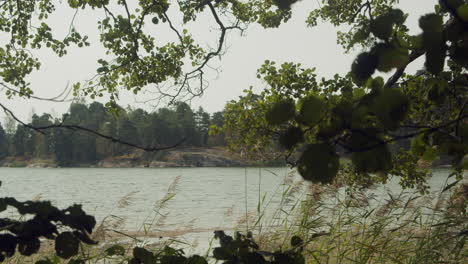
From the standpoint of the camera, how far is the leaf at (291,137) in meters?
0.85

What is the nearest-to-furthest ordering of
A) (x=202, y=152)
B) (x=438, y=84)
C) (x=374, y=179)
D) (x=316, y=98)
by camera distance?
(x=316, y=98) → (x=438, y=84) → (x=374, y=179) → (x=202, y=152)

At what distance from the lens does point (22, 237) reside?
125cm

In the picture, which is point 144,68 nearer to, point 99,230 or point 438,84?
point 99,230

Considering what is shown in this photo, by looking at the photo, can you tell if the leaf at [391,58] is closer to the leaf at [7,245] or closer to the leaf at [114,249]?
the leaf at [7,245]

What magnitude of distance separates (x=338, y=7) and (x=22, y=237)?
6.55 metres

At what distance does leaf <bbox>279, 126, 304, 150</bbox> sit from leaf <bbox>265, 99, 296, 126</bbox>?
3 centimetres

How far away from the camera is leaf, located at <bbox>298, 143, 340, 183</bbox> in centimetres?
78

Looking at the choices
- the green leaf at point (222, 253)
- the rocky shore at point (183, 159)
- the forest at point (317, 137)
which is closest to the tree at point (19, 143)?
the rocky shore at point (183, 159)

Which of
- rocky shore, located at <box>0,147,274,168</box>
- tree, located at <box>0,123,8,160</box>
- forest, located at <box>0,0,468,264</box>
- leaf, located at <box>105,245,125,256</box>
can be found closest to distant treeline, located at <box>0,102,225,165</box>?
tree, located at <box>0,123,8,160</box>

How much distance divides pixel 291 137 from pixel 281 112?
6cm

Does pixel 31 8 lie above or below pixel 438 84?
above

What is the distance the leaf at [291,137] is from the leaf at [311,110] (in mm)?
39

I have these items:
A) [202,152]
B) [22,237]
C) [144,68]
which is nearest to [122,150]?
[202,152]

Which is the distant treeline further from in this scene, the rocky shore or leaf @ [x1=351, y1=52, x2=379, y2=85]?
leaf @ [x1=351, y1=52, x2=379, y2=85]
